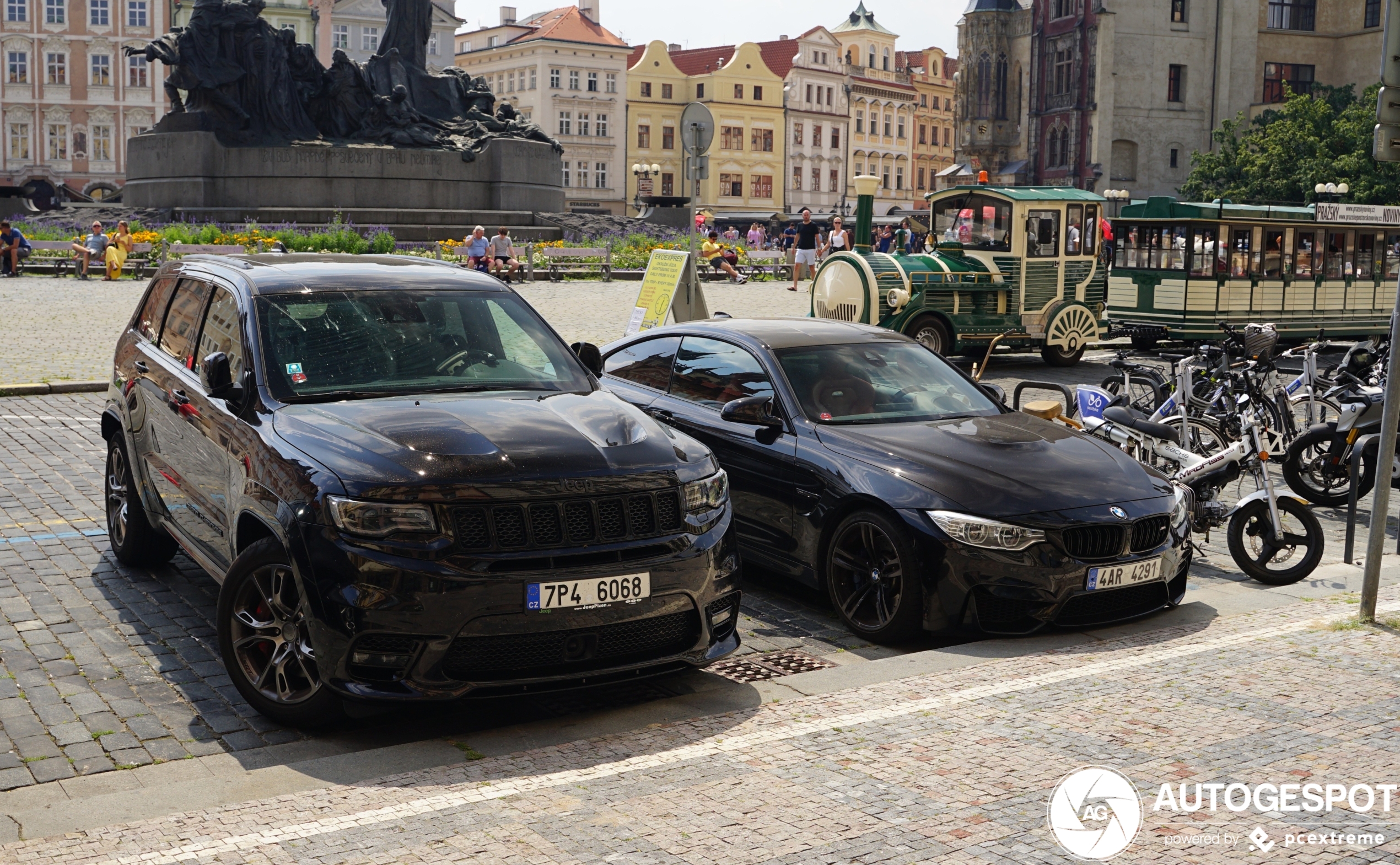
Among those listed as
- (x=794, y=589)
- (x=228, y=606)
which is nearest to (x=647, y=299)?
(x=794, y=589)

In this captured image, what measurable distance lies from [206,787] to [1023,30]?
9706cm

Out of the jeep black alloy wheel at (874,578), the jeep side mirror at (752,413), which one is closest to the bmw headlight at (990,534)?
the jeep black alloy wheel at (874,578)

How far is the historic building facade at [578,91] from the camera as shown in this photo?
109 meters

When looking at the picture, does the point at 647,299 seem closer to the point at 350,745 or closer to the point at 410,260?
the point at 410,260

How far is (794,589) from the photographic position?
8.17 m

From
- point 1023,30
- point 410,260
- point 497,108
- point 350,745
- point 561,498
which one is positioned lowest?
point 350,745

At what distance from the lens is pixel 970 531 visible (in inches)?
265

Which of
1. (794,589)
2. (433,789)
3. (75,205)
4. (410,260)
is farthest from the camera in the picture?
(75,205)

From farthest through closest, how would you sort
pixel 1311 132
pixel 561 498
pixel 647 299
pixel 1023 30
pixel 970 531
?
pixel 1023 30 < pixel 1311 132 < pixel 647 299 < pixel 970 531 < pixel 561 498

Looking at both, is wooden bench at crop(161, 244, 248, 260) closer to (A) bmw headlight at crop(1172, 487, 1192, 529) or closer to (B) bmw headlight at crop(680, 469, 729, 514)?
(A) bmw headlight at crop(1172, 487, 1192, 529)

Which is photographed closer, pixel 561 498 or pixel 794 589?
pixel 561 498

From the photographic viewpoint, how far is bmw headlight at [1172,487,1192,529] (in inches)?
285

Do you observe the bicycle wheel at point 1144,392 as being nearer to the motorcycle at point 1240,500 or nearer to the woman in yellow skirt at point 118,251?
the motorcycle at point 1240,500

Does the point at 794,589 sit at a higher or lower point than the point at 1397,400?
lower
